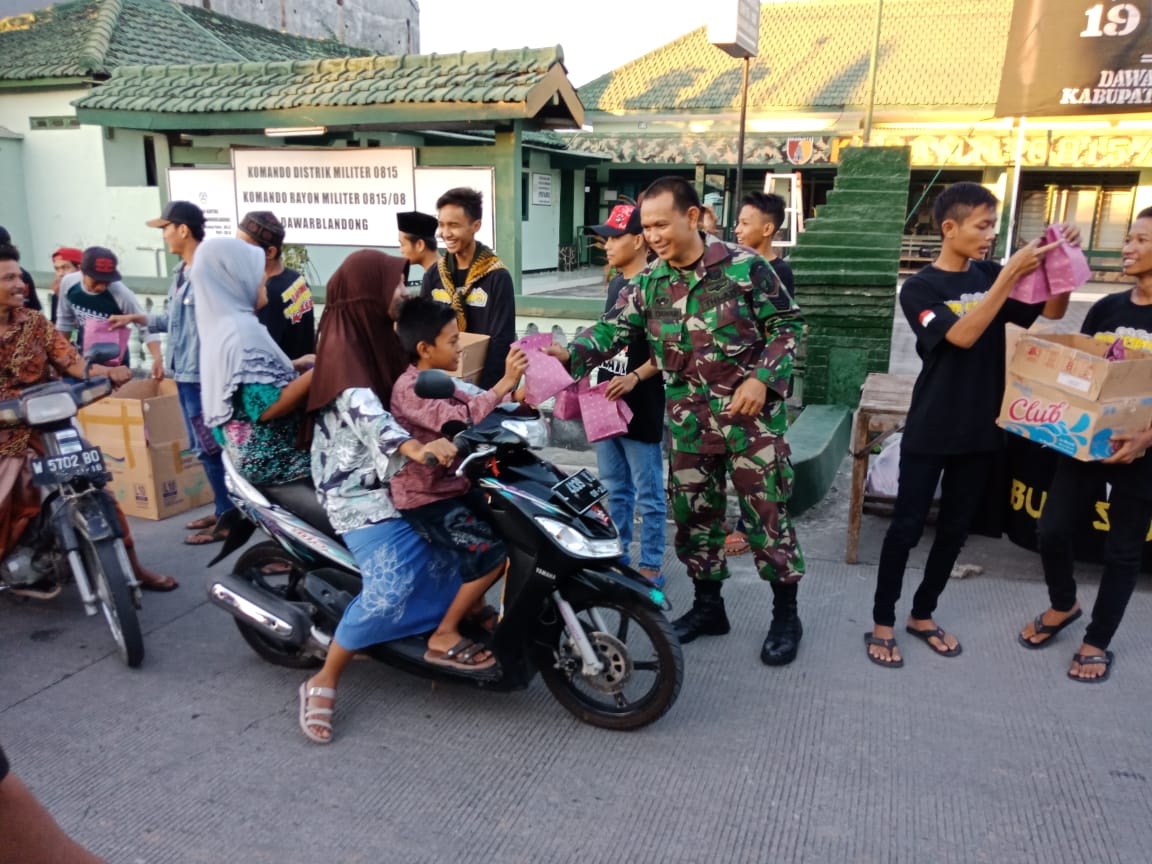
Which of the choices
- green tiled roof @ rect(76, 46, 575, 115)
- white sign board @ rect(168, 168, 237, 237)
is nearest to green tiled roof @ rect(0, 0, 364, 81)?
green tiled roof @ rect(76, 46, 575, 115)

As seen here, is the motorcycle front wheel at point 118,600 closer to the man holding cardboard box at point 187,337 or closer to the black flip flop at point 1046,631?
the man holding cardboard box at point 187,337

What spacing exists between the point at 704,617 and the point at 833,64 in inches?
906

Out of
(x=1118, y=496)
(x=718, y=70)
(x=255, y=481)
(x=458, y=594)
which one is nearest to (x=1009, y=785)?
(x=1118, y=496)

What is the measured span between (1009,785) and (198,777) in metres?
2.57

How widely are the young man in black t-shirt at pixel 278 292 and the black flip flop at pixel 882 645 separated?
315cm

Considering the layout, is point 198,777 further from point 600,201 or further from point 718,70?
point 718,70

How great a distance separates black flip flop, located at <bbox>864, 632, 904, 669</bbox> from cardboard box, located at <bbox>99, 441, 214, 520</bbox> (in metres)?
4.04

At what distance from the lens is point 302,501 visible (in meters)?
3.13

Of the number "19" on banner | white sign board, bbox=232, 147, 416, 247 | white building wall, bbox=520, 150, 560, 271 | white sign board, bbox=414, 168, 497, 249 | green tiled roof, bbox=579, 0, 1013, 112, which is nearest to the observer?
white sign board, bbox=414, 168, 497, 249

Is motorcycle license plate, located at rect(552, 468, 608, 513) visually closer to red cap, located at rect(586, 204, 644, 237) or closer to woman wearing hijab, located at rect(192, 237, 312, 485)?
woman wearing hijab, located at rect(192, 237, 312, 485)

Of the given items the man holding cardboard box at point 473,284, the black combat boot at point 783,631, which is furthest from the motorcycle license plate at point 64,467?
the black combat boot at point 783,631

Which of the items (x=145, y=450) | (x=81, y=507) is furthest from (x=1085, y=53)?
(x=81, y=507)

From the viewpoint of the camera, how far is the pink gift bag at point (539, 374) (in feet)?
10.0

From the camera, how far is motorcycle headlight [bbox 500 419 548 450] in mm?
2842
